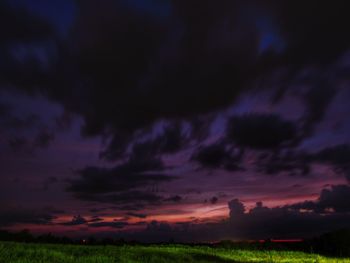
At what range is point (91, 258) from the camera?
76.9 ft

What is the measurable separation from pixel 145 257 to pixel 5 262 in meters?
8.66

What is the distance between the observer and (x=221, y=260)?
28.5 metres

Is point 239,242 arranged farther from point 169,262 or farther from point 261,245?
point 169,262

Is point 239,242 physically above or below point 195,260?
above

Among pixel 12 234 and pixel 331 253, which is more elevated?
pixel 12 234

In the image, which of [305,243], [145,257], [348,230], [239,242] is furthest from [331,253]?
[145,257]

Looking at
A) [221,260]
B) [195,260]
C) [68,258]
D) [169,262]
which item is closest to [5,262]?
[68,258]

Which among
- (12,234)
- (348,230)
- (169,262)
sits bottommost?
(169,262)

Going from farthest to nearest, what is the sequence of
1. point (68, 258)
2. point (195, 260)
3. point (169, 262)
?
point (195, 260) < point (169, 262) < point (68, 258)

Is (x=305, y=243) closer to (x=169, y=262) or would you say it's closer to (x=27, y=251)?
(x=169, y=262)

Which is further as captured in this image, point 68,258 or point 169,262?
point 169,262

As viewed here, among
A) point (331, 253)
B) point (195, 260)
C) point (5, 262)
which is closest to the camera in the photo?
point (5, 262)

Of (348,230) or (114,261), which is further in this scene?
(348,230)

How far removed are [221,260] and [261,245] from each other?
16.1 metres
